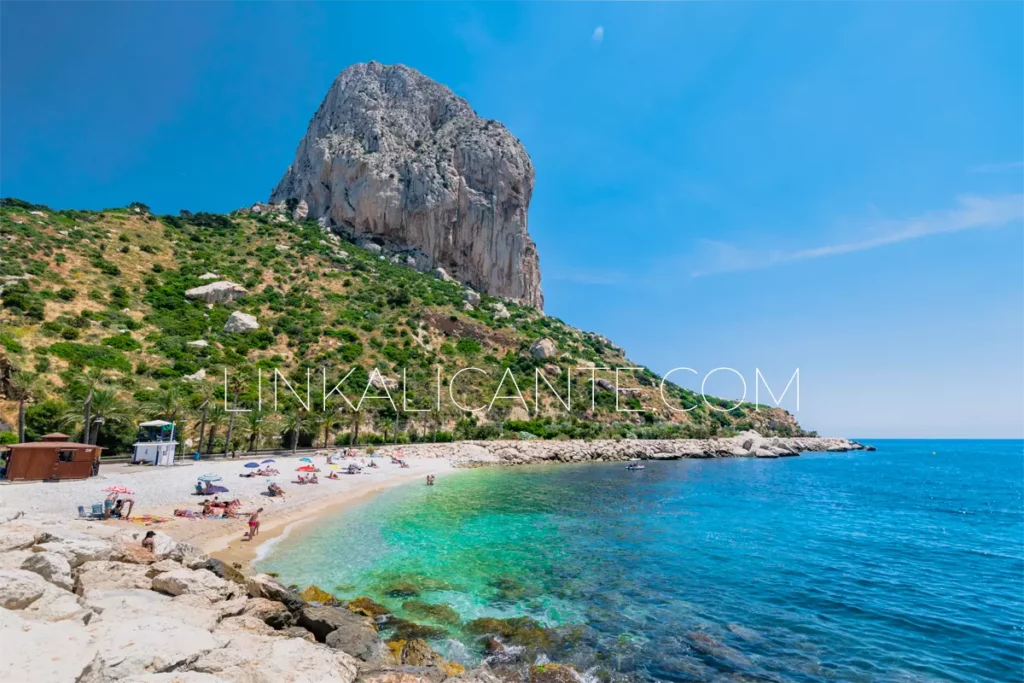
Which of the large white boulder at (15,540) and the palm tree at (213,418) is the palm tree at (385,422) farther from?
the large white boulder at (15,540)

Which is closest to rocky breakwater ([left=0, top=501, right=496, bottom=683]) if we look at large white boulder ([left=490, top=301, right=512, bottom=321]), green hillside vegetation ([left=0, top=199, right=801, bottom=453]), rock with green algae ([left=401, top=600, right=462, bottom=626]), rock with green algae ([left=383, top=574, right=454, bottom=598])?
rock with green algae ([left=401, top=600, right=462, bottom=626])

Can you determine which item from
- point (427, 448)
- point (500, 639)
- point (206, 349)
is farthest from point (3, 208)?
point (500, 639)

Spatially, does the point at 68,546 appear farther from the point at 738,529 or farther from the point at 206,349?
the point at 206,349

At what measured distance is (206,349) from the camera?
41531 mm

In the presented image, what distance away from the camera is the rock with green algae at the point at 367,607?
32.5 ft

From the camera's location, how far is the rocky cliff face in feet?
262

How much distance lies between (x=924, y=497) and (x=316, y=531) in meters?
37.7

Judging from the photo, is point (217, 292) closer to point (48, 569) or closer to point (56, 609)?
point (48, 569)

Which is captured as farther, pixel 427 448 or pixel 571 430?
pixel 571 430

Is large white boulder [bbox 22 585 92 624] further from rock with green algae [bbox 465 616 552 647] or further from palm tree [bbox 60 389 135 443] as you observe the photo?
palm tree [bbox 60 389 135 443]

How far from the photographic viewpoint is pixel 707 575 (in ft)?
43.6

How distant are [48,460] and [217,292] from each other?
36149mm

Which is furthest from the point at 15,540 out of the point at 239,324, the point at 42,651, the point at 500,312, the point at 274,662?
the point at 500,312

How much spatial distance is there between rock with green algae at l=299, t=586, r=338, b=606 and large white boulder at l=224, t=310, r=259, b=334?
43123 mm
